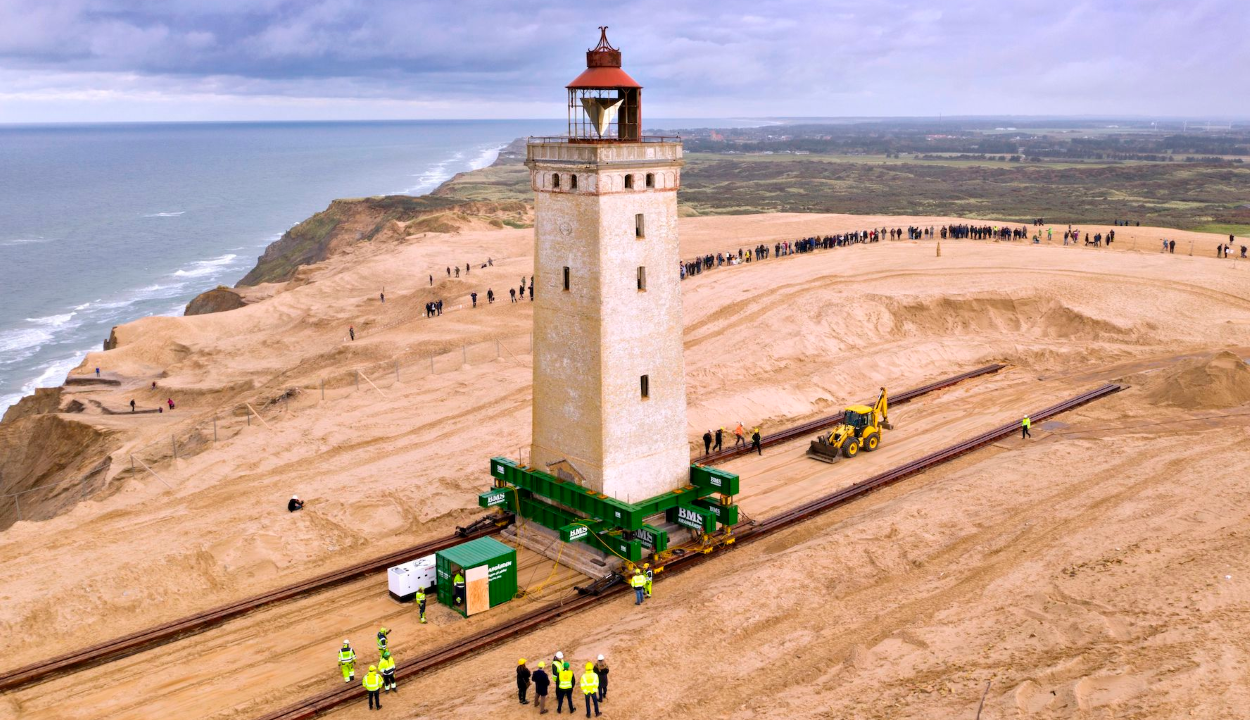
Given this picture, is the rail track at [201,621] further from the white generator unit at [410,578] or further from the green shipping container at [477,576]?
the white generator unit at [410,578]

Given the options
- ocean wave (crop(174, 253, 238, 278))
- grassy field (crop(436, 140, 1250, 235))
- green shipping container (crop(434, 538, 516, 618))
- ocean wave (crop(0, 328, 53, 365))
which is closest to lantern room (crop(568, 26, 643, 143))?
green shipping container (crop(434, 538, 516, 618))

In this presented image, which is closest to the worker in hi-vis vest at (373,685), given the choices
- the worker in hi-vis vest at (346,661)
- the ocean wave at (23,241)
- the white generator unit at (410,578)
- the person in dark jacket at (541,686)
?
the worker in hi-vis vest at (346,661)

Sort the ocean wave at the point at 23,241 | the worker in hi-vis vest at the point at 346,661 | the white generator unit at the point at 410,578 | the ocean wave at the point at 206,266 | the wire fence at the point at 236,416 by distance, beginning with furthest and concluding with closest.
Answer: the ocean wave at the point at 23,241 → the ocean wave at the point at 206,266 → the wire fence at the point at 236,416 → the white generator unit at the point at 410,578 → the worker in hi-vis vest at the point at 346,661

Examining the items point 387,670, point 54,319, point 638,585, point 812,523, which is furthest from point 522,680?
point 54,319

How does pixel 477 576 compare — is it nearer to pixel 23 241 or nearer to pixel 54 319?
pixel 54 319

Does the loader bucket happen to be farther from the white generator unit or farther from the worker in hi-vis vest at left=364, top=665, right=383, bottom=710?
the worker in hi-vis vest at left=364, top=665, right=383, bottom=710

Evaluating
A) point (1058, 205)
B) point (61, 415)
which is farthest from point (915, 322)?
point (1058, 205)
